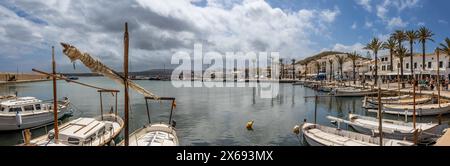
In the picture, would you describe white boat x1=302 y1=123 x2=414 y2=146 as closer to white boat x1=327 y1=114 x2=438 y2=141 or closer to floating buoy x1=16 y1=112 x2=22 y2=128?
white boat x1=327 y1=114 x2=438 y2=141

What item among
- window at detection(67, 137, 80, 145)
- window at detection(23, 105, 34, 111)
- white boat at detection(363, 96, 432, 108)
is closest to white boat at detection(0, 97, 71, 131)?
window at detection(23, 105, 34, 111)

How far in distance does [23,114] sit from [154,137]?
22.1 metres

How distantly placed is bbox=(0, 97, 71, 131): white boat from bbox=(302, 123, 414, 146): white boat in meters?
34.4

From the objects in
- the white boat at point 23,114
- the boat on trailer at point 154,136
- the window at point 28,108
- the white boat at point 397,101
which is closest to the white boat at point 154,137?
the boat on trailer at point 154,136

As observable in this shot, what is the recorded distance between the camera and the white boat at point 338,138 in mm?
23359

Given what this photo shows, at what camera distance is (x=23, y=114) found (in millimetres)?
34812

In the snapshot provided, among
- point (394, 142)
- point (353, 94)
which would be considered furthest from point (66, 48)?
point (353, 94)

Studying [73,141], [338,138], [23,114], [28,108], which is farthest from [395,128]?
[28,108]

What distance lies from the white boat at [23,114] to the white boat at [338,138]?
3440cm
